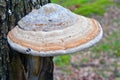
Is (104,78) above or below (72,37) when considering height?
below

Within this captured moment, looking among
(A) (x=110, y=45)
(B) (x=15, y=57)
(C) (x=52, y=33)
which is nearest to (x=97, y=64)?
(A) (x=110, y=45)

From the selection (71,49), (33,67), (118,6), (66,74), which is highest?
(71,49)

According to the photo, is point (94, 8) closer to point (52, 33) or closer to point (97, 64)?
point (97, 64)

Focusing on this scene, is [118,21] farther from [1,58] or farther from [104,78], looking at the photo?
[1,58]

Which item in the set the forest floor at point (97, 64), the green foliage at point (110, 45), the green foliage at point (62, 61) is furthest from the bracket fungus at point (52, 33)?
the green foliage at point (110, 45)

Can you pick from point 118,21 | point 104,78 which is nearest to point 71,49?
point 104,78

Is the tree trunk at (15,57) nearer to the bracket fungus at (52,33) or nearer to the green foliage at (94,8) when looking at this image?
the bracket fungus at (52,33)

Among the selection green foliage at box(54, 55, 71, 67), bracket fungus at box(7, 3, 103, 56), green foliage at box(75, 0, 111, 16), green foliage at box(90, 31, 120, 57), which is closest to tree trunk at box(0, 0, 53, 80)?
bracket fungus at box(7, 3, 103, 56)

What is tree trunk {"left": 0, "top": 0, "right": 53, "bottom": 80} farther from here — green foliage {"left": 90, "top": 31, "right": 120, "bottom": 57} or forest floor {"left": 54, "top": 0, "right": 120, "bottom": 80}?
green foliage {"left": 90, "top": 31, "right": 120, "bottom": 57}
